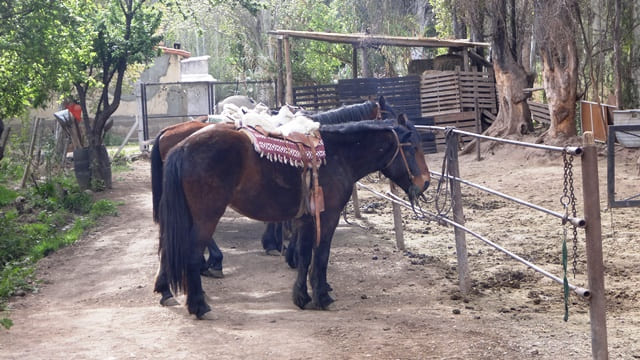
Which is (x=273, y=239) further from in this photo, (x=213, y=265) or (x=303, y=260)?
(x=303, y=260)

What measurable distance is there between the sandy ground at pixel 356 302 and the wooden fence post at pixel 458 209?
0.43 ft

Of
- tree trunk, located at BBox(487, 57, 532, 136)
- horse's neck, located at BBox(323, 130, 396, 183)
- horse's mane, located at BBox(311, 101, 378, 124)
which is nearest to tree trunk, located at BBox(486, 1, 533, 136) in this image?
tree trunk, located at BBox(487, 57, 532, 136)

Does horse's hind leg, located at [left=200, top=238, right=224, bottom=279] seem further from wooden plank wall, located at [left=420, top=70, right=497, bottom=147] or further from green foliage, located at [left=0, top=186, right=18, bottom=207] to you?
wooden plank wall, located at [left=420, top=70, right=497, bottom=147]

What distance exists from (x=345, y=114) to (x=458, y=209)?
4.66 feet

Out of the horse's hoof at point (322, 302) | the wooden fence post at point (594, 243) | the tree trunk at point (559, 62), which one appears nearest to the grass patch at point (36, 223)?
the horse's hoof at point (322, 302)

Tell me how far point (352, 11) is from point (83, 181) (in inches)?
722

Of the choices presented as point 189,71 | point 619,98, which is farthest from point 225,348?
point 189,71

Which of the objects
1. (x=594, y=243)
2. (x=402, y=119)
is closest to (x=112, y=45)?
(x=402, y=119)

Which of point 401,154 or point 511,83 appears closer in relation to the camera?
point 401,154

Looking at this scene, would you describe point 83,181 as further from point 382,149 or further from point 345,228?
point 382,149

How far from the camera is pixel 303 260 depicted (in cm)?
622

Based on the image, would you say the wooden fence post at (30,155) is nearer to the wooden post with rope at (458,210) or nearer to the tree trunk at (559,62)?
the wooden post with rope at (458,210)

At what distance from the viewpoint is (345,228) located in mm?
10078

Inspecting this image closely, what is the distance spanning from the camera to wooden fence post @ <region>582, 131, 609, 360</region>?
406cm
